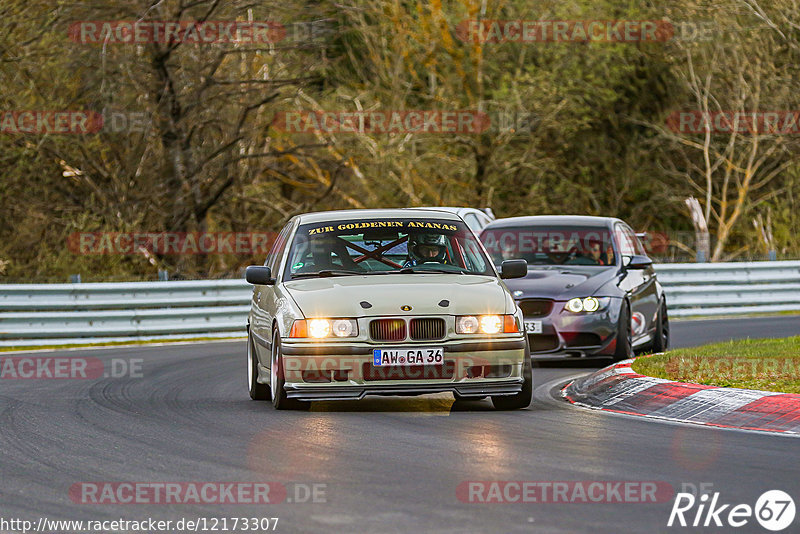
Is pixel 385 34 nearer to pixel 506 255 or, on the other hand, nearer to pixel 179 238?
pixel 179 238

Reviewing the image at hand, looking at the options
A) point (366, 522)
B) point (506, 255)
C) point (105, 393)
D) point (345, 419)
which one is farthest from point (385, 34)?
point (366, 522)

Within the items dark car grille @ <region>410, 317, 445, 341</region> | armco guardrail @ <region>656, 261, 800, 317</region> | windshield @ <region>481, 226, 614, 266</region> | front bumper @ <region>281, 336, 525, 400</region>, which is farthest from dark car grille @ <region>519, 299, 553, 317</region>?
armco guardrail @ <region>656, 261, 800, 317</region>

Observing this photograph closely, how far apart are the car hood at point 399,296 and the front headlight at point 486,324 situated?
1.8 inches

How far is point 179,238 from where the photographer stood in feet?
91.7

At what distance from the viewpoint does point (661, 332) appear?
17641 millimetres

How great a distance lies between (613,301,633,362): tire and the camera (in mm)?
15758

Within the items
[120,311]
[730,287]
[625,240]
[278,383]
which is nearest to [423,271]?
[278,383]

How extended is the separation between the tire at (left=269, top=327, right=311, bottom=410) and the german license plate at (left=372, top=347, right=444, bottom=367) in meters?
0.82

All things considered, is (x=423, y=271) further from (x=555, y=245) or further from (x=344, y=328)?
(x=555, y=245)

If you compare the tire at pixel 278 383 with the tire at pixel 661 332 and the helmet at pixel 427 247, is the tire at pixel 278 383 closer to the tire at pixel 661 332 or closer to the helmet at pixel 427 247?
the helmet at pixel 427 247

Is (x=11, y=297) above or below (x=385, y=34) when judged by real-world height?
below

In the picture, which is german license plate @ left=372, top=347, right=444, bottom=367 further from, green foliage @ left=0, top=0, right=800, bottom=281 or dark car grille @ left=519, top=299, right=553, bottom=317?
green foliage @ left=0, top=0, right=800, bottom=281

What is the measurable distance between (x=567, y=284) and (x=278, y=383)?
5.26 metres

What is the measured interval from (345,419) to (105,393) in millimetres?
3443
